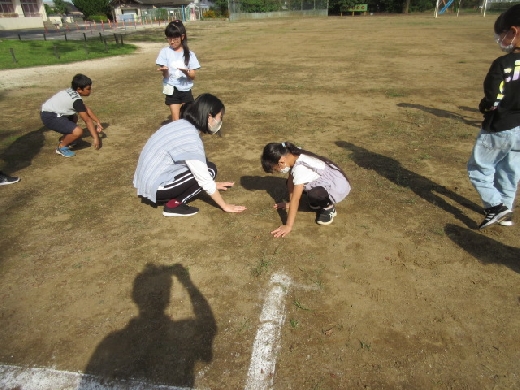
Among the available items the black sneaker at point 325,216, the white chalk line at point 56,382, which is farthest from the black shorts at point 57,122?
the black sneaker at point 325,216

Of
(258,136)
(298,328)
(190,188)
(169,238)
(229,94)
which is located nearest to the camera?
(298,328)

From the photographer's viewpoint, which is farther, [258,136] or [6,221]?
[258,136]

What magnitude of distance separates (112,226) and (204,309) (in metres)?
1.52

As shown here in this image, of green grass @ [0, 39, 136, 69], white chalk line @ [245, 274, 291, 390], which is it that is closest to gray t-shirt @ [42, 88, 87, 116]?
white chalk line @ [245, 274, 291, 390]

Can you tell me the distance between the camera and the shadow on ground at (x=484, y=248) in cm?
277

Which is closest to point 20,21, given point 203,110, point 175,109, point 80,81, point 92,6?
point 92,6

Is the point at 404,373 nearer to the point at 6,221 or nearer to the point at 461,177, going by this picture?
the point at 461,177

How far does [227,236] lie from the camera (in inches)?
125

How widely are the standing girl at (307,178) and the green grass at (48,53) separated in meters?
13.8

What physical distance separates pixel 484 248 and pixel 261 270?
6.30ft

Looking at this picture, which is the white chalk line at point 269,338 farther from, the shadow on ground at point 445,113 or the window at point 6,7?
the window at point 6,7

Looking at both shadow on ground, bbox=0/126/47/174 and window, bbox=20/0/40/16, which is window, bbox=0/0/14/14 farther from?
shadow on ground, bbox=0/126/47/174

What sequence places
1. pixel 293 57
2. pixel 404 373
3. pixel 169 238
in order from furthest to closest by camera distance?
pixel 293 57 → pixel 169 238 → pixel 404 373

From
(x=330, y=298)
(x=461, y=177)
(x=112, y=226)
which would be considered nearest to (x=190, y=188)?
(x=112, y=226)
